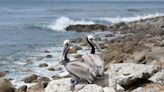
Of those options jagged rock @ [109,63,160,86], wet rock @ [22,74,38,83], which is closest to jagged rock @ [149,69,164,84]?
jagged rock @ [109,63,160,86]

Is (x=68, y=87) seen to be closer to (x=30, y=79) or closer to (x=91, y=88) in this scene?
(x=91, y=88)

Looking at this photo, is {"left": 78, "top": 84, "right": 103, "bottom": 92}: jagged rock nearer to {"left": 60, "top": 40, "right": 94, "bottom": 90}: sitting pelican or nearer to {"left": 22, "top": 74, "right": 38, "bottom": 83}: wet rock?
{"left": 60, "top": 40, "right": 94, "bottom": 90}: sitting pelican

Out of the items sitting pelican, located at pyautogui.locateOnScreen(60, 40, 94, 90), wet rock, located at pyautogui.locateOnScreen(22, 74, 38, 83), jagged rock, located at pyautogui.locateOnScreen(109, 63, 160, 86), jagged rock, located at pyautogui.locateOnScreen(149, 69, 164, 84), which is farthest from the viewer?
wet rock, located at pyautogui.locateOnScreen(22, 74, 38, 83)

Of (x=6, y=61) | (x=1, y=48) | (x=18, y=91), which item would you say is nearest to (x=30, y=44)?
(x=1, y=48)

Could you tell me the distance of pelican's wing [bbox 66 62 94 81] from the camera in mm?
10982

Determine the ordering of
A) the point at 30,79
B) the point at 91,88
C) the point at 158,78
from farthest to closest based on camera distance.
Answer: the point at 30,79 → the point at 158,78 → the point at 91,88

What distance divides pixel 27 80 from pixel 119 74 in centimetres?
818

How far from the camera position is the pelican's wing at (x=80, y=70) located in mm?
10982

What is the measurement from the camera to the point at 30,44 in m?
36.2

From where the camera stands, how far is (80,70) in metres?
11.1

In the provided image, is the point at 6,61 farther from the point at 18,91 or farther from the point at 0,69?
the point at 18,91

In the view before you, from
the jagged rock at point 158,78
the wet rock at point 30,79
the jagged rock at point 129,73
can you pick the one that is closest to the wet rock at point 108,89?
the jagged rock at point 129,73

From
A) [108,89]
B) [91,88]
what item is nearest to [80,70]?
[91,88]

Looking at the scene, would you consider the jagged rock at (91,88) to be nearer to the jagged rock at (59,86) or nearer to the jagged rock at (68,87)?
the jagged rock at (68,87)
